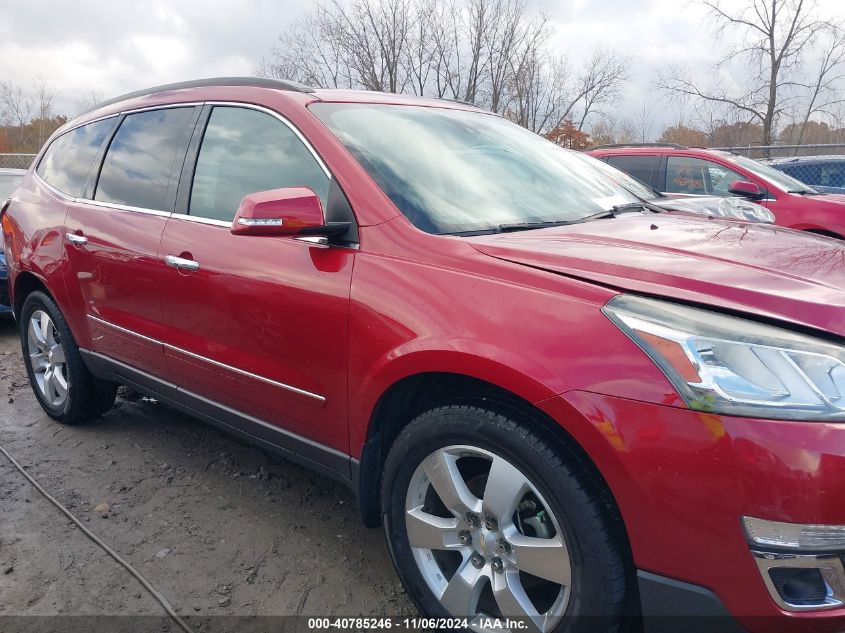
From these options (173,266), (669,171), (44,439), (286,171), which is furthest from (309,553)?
(669,171)

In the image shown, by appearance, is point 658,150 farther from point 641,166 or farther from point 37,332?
point 37,332

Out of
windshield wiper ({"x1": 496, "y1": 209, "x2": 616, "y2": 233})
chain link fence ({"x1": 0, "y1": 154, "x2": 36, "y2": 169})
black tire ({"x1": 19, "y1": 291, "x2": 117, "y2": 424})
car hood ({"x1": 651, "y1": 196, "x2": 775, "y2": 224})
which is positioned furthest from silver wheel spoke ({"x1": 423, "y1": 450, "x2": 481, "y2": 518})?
chain link fence ({"x1": 0, "y1": 154, "x2": 36, "y2": 169})

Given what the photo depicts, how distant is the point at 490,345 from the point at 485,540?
59 centimetres

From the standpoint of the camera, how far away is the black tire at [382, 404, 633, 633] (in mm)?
1717

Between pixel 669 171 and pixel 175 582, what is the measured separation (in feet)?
24.9

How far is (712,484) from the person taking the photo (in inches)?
60.6

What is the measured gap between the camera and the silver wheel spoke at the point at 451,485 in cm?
200

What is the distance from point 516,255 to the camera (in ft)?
6.53

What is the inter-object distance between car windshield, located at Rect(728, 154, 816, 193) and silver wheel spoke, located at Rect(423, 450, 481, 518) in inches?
278

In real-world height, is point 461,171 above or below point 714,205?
above

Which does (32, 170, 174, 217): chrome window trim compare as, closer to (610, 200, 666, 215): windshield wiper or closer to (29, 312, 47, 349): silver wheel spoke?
(29, 312, 47, 349): silver wheel spoke

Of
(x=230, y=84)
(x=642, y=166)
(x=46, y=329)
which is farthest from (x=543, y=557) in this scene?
(x=642, y=166)

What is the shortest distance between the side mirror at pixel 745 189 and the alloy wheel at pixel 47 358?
259 inches

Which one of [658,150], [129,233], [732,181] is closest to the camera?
[129,233]
